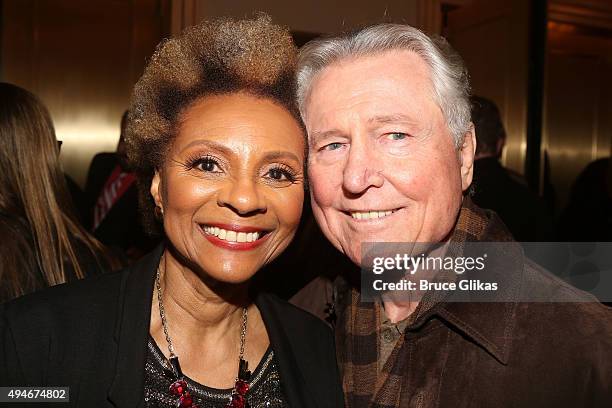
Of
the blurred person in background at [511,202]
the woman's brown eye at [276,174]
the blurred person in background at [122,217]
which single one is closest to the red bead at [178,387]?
the woman's brown eye at [276,174]

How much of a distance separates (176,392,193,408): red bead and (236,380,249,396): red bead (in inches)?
5.6

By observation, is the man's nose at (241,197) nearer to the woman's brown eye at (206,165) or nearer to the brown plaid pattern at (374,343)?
the woman's brown eye at (206,165)

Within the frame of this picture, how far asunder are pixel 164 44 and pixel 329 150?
0.59 metres

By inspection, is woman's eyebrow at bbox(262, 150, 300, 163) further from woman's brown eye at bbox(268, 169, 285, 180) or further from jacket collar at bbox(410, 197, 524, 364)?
jacket collar at bbox(410, 197, 524, 364)

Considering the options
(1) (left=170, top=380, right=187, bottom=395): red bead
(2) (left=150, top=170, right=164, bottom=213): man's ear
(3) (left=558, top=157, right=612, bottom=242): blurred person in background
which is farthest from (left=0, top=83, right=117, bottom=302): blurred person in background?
(3) (left=558, top=157, right=612, bottom=242): blurred person in background

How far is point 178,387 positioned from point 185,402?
4cm

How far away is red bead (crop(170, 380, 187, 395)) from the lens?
68.9 inches

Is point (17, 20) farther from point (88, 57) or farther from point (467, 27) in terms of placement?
point (467, 27)

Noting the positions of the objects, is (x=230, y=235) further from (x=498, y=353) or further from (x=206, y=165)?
(x=498, y=353)

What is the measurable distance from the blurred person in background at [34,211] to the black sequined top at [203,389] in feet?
2.64

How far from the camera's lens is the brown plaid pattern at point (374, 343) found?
1.75m

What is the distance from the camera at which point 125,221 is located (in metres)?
3.46

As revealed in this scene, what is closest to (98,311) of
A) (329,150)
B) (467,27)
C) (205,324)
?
(205,324)

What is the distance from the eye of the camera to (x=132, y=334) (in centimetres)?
171
